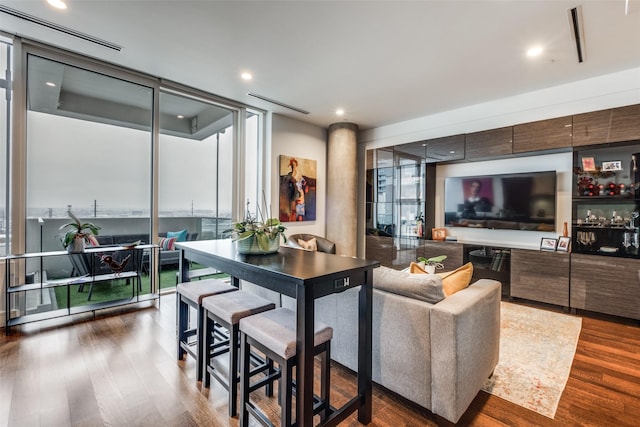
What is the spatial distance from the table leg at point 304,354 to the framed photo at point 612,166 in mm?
4072

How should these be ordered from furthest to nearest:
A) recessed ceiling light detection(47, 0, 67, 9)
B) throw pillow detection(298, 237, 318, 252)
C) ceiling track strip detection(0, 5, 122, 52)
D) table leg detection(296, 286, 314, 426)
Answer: throw pillow detection(298, 237, 318, 252), ceiling track strip detection(0, 5, 122, 52), recessed ceiling light detection(47, 0, 67, 9), table leg detection(296, 286, 314, 426)

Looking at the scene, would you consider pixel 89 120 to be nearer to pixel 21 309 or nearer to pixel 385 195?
pixel 21 309

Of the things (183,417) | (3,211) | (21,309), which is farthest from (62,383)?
(3,211)

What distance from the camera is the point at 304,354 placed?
1384 millimetres

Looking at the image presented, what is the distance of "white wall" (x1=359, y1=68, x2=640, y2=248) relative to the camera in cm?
337

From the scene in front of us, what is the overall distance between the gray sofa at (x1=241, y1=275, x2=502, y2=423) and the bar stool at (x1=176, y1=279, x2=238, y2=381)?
888 millimetres

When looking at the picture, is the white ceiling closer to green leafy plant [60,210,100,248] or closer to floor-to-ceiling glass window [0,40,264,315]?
floor-to-ceiling glass window [0,40,264,315]

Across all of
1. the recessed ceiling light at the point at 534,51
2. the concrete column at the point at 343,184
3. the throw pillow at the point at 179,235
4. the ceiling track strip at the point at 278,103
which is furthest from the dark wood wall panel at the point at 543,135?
the throw pillow at the point at 179,235

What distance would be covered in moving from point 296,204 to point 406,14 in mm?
3367

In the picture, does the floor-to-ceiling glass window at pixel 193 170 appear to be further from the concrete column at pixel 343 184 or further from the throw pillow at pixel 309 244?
the concrete column at pixel 343 184

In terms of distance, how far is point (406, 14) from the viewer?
2393mm

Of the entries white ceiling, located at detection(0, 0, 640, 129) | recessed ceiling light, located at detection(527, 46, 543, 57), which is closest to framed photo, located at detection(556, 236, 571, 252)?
white ceiling, located at detection(0, 0, 640, 129)

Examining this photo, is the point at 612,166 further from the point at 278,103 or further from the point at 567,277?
the point at 278,103

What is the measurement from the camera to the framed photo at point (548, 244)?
375 cm
